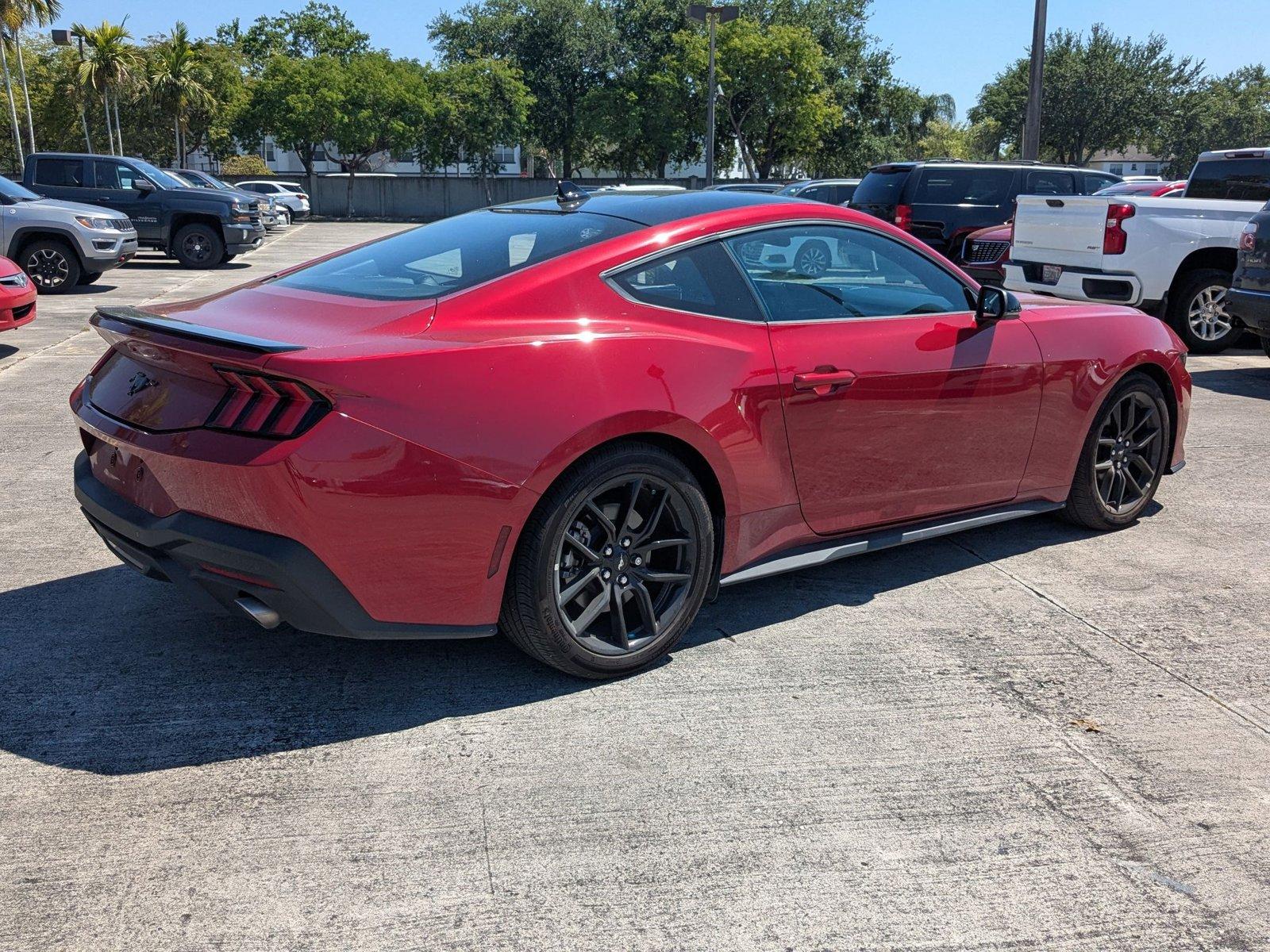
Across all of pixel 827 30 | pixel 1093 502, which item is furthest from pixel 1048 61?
pixel 1093 502

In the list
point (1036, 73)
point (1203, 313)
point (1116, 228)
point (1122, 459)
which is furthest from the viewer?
point (1036, 73)

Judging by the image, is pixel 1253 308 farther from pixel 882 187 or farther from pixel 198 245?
pixel 198 245

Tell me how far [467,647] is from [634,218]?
159 cm

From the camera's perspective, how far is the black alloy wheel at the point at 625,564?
363 centimetres

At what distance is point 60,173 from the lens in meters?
20.3

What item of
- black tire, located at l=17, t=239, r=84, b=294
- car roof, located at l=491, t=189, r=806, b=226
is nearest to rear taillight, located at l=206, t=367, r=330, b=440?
car roof, located at l=491, t=189, r=806, b=226

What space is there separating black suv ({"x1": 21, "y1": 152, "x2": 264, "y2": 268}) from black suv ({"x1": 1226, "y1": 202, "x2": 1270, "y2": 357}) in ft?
52.7

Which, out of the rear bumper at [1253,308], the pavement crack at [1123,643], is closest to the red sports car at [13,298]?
the pavement crack at [1123,643]

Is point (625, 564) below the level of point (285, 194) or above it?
above

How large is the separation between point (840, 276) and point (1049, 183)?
512 inches

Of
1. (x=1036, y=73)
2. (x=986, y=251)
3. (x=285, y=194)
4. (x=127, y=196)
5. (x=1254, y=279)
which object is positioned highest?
(x=1036, y=73)

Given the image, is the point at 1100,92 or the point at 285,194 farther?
the point at 1100,92

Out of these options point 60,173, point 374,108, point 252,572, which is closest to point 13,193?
point 60,173

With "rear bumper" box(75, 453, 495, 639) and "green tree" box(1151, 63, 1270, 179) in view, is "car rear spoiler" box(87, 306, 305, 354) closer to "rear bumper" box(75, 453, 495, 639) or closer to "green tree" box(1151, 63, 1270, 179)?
"rear bumper" box(75, 453, 495, 639)
